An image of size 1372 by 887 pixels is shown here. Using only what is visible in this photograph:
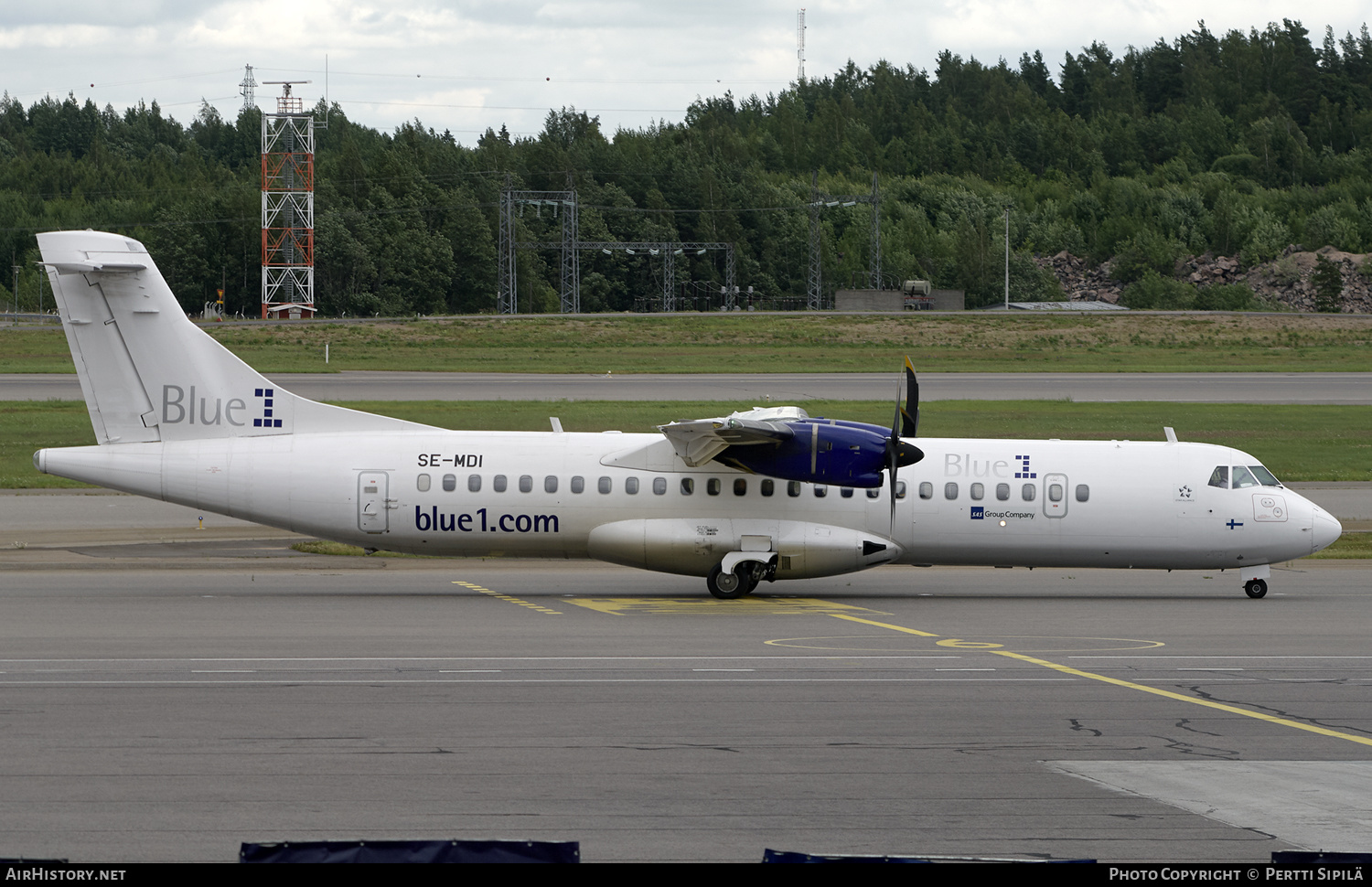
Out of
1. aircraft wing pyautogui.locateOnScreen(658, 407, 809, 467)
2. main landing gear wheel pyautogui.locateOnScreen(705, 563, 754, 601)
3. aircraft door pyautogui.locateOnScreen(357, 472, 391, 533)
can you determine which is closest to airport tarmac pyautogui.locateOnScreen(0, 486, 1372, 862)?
main landing gear wheel pyautogui.locateOnScreen(705, 563, 754, 601)

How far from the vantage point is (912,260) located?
155000mm

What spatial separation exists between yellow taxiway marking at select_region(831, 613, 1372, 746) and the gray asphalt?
1322 inches

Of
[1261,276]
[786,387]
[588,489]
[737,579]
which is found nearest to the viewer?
[737,579]

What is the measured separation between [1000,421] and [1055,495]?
27.1 metres

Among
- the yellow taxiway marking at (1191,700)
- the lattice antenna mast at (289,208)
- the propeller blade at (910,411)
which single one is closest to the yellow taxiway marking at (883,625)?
the yellow taxiway marking at (1191,700)

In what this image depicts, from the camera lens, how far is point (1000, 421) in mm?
50031

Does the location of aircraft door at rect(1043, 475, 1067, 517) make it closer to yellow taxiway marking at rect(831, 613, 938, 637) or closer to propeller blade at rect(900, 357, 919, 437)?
propeller blade at rect(900, 357, 919, 437)

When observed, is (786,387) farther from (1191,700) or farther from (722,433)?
(1191,700)

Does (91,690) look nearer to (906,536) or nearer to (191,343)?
(191,343)

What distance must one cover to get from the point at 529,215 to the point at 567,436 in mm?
128998

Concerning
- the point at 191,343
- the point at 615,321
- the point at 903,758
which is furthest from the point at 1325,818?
the point at 615,321

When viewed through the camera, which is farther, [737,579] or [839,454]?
[737,579]

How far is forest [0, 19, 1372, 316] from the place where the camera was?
131 metres

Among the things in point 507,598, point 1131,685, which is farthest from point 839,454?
point 1131,685
